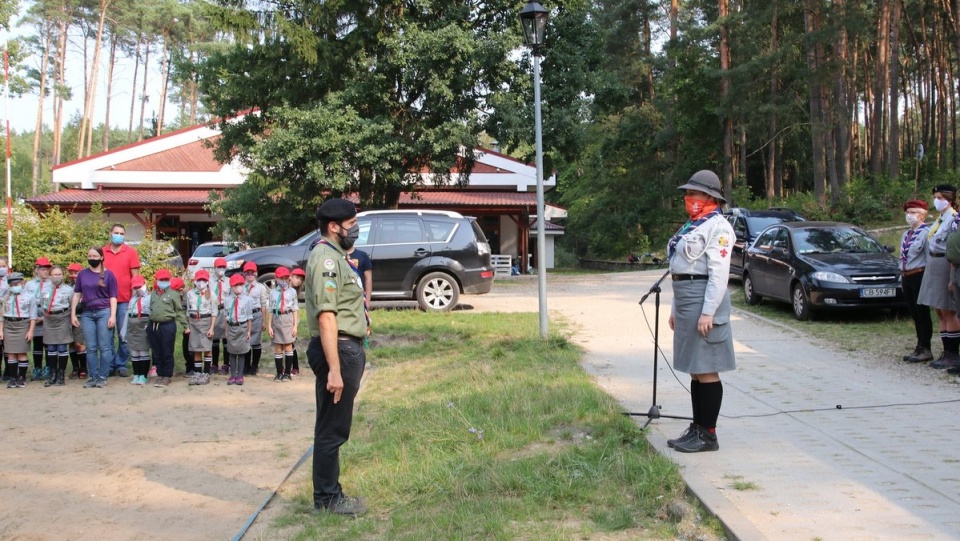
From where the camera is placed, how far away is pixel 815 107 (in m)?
28.2

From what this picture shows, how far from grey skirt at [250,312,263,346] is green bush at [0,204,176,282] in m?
5.27

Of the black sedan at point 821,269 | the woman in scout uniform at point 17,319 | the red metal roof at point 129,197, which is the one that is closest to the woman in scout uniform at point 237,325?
the woman in scout uniform at point 17,319

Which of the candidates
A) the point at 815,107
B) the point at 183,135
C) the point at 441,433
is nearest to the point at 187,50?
the point at 183,135

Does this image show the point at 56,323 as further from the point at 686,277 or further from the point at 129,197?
the point at 129,197

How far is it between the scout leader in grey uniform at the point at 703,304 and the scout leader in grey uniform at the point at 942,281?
4401 mm

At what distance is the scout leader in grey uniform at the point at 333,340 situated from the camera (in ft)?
14.6

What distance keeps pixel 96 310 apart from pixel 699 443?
7.32m

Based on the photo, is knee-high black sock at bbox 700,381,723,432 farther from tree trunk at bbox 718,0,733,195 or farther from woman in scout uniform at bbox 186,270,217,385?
tree trunk at bbox 718,0,733,195

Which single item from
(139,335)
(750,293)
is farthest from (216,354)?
(750,293)

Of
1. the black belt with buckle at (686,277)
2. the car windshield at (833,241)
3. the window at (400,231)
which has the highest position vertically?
the window at (400,231)

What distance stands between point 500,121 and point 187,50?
33.5m

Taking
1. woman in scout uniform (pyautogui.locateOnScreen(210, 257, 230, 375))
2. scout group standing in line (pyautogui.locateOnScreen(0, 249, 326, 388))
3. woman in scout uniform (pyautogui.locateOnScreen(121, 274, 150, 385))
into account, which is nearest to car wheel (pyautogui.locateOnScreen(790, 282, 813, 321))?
scout group standing in line (pyautogui.locateOnScreen(0, 249, 326, 388))

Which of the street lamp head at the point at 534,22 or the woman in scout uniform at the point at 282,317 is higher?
the street lamp head at the point at 534,22

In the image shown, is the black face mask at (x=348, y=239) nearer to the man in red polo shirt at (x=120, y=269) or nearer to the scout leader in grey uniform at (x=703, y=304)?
the scout leader in grey uniform at (x=703, y=304)
